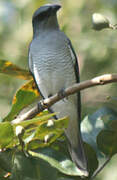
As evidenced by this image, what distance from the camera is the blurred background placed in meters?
3.99

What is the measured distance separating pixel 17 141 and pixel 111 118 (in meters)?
0.51

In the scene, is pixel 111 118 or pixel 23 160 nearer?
pixel 23 160

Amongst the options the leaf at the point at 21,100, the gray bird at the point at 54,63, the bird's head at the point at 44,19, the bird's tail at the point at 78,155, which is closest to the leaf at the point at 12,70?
the leaf at the point at 21,100

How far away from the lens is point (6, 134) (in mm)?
1567

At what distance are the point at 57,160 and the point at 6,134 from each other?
27 cm

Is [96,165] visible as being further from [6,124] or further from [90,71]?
[90,71]

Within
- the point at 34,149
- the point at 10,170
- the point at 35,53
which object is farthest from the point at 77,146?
the point at 10,170

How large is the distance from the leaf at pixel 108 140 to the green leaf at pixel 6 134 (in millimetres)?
470

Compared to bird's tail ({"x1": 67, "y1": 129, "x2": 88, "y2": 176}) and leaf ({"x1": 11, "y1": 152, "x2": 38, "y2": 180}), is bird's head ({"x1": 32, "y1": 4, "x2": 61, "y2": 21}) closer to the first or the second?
bird's tail ({"x1": 67, "y1": 129, "x2": 88, "y2": 176})

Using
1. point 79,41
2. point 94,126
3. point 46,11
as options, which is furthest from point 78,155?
point 79,41

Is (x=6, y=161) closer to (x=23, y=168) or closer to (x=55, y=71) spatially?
(x=23, y=168)

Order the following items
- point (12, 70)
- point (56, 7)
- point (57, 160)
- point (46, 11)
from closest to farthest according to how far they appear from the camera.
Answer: point (57, 160)
point (12, 70)
point (56, 7)
point (46, 11)

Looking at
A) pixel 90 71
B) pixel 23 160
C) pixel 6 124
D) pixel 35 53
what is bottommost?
pixel 90 71

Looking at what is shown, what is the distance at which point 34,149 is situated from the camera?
177cm
